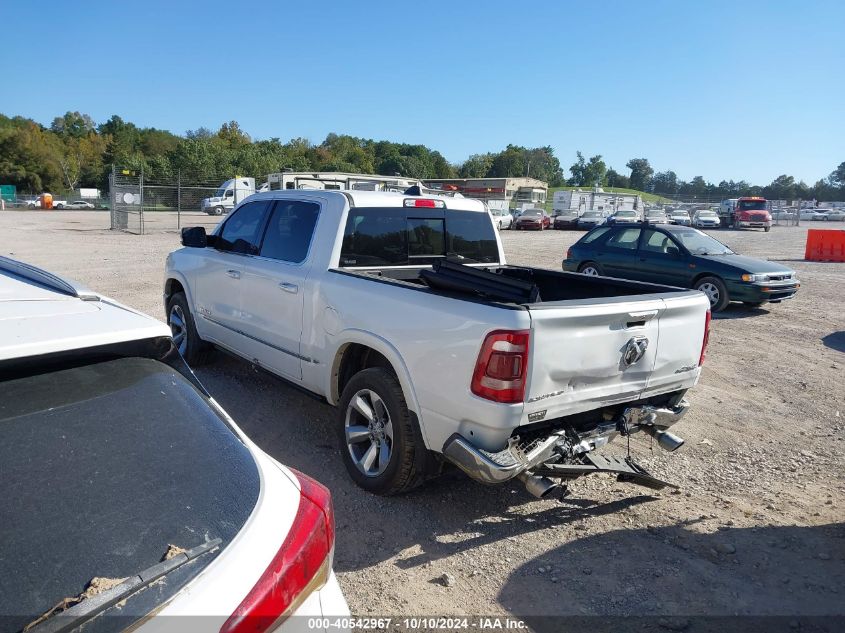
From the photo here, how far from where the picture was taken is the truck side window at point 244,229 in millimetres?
5445

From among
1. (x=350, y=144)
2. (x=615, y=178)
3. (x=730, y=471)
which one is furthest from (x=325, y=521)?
(x=615, y=178)

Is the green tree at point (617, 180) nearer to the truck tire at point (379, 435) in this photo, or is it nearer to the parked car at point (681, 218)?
the parked car at point (681, 218)

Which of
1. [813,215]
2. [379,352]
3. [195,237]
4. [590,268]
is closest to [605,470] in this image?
[379,352]

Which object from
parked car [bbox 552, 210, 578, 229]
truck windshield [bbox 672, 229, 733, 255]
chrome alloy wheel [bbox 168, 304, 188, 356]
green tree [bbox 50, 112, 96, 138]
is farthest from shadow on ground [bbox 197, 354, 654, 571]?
green tree [bbox 50, 112, 96, 138]

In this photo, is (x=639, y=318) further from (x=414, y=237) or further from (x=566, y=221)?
(x=566, y=221)

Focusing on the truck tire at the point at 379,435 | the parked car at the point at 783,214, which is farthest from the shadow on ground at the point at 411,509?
the parked car at the point at 783,214

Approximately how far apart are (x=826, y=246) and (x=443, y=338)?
22.8 metres

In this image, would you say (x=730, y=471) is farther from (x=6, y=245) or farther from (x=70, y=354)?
(x=6, y=245)

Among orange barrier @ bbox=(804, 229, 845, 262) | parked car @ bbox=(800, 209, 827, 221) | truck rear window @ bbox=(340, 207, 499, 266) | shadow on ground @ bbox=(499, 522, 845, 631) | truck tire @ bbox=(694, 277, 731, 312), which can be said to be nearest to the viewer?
shadow on ground @ bbox=(499, 522, 845, 631)

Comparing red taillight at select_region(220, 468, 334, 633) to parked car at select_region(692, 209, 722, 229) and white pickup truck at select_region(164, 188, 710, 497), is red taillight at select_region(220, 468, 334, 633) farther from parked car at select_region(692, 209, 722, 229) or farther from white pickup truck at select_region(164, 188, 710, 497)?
parked car at select_region(692, 209, 722, 229)

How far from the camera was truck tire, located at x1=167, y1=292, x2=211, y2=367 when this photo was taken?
6383 mm

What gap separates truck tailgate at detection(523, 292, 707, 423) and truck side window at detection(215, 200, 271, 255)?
121 inches

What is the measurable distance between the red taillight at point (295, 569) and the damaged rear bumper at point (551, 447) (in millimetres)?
1467

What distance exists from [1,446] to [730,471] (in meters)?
4.67
